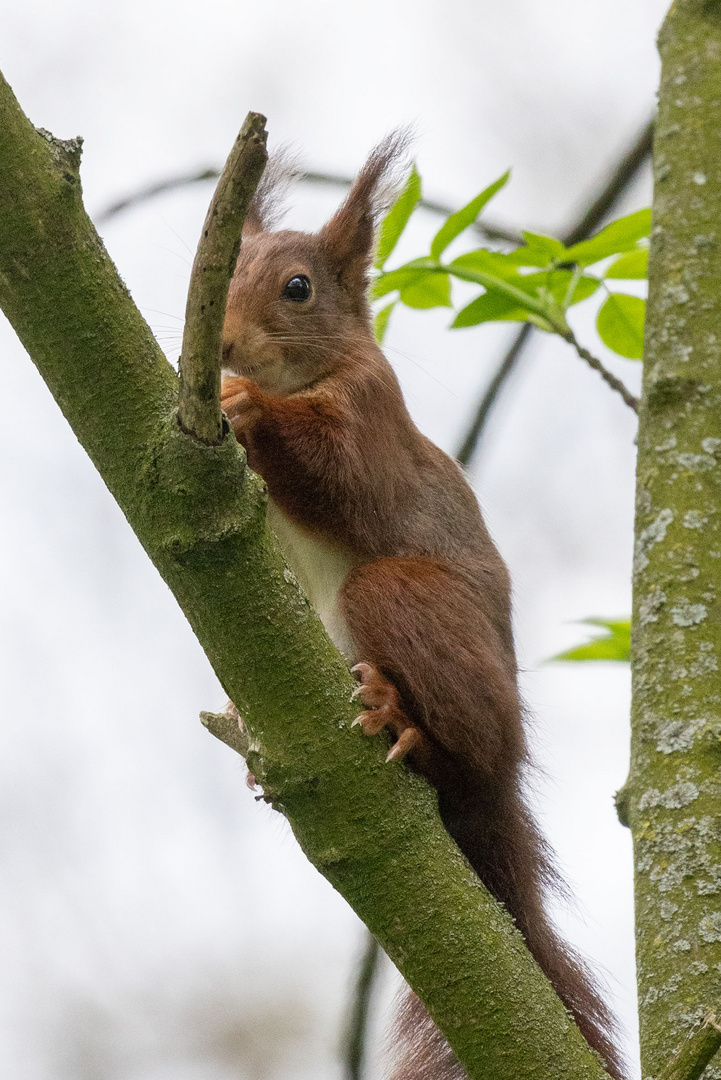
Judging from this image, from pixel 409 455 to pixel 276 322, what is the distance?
52 cm

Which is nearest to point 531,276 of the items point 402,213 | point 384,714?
point 402,213

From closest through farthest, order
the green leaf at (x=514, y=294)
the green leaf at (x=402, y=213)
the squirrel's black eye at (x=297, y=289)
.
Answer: the green leaf at (x=514, y=294) → the green leaf at (x=402, y=213) → the squirrel's black eye at (x=297, y=289)

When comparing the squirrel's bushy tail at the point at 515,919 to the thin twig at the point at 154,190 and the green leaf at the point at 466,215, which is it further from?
the thin twig at the point at 154,190

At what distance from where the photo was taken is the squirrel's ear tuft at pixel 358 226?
320 centimetres

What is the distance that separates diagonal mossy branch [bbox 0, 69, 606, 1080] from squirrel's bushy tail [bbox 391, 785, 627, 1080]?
56 cm

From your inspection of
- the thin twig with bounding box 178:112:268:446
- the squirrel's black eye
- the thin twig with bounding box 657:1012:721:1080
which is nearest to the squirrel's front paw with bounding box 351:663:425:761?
the thin twig with bounding box 178:112:268:446

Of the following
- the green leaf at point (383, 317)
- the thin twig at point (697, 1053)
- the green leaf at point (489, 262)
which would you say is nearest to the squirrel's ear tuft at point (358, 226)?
the green leaf at point (383, 317)

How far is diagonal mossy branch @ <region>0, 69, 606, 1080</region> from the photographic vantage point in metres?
1.56

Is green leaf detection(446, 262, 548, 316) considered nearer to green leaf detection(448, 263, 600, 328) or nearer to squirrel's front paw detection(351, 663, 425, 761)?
green leaf detection(448, 263, 600, 328)

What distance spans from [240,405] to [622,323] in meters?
0.93

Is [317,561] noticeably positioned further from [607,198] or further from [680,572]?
[607,198]

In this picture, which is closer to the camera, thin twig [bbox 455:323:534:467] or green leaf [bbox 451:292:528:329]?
green leaf [bbox 451:292:528:329]

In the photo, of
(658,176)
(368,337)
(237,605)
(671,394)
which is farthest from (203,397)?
(368,337)

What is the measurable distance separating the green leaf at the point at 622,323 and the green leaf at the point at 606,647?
626 millimetres
